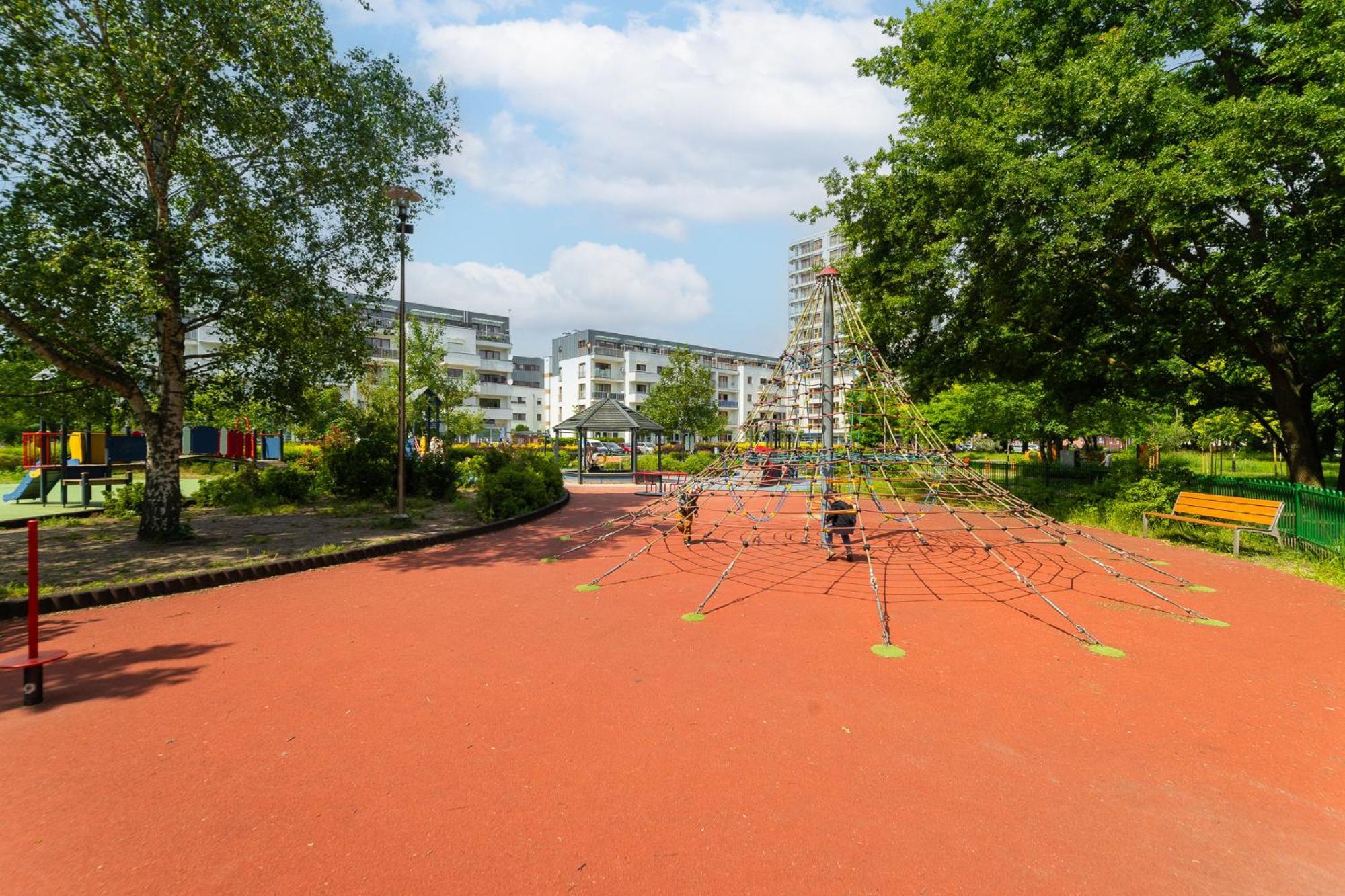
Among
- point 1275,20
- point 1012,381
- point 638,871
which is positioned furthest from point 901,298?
point 638,871

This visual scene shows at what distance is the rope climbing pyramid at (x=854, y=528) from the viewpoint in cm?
859

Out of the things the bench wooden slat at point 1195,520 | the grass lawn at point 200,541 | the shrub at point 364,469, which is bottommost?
the grass lawn at point 200,541

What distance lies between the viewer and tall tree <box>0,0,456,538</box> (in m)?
8.38

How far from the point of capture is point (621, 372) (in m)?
71.8

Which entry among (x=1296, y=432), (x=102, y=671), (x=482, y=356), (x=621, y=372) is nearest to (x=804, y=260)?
(x=621, y=372)

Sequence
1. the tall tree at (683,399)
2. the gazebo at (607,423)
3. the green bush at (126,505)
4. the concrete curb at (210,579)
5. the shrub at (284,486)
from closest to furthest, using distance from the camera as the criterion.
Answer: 1. the concrete curb at (210,579)
2. the green bush at (126,505)
3. the shrub at (284,486)
4. the gazebo at (607,423)
5. the tall tree at (683,399)

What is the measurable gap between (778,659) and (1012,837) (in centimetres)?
265

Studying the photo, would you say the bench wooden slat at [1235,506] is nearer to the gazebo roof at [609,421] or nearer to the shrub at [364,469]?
the shrub at [364,469]

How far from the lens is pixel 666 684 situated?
16.7 ft

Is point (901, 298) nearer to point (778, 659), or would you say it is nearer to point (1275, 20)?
point (1275, 20)

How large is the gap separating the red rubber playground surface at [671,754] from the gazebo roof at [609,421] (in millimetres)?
20872

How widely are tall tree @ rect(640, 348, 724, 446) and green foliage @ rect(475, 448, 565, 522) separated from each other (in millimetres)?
20435

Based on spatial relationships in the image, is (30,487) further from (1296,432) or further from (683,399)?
(1296,432)

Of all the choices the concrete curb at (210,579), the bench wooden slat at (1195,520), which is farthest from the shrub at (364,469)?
the bench wooden slat at (1195,520)
